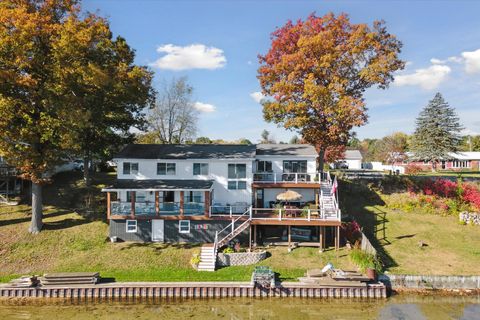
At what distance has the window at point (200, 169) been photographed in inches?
1337

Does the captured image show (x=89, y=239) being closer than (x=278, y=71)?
Yes

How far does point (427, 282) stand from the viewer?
82.6 feet

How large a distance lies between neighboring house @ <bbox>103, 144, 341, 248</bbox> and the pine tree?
29819 mm

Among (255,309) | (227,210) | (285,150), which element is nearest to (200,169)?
(227,210)

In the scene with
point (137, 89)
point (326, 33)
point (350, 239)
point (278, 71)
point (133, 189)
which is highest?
point (326, 33)

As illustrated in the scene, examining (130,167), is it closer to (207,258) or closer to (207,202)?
(207,202)

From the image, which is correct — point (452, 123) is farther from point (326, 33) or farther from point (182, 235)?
point (182, 235)

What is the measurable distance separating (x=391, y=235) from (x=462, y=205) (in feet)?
31.6

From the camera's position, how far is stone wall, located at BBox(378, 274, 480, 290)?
82.5ft

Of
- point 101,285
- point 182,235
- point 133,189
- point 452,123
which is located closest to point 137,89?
point 133,189

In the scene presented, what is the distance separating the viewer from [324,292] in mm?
24391

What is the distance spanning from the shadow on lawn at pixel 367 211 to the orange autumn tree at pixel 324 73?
498cm

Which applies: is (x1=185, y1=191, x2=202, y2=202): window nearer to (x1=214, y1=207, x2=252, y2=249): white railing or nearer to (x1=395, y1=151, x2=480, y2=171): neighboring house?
(x1=214, y1=207, x2=252, y2=249): white railing

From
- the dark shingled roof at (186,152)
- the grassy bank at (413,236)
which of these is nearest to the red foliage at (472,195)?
the grassy bank at (413,236)
